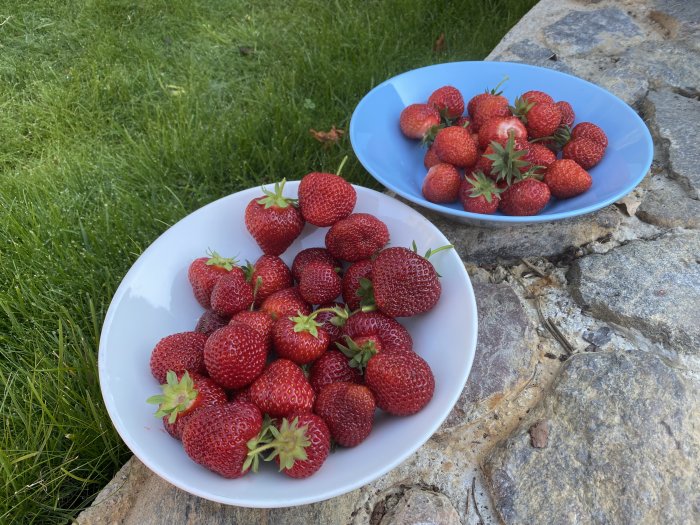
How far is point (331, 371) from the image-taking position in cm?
108

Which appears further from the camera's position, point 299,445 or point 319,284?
point 319,284

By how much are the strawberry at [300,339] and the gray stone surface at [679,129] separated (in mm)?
1089

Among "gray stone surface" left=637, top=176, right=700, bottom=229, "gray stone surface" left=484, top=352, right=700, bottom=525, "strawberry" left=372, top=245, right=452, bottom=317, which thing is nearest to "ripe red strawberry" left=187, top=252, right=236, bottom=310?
"strawberry" left=372, top=245, right=452, bottom=317

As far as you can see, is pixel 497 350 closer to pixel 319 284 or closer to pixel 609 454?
pixel 609 454

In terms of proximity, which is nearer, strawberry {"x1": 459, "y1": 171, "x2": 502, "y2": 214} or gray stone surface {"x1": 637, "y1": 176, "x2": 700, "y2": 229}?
strawberry {"x1": 459, "y1": 171, "x2": 502, "y2": 214}

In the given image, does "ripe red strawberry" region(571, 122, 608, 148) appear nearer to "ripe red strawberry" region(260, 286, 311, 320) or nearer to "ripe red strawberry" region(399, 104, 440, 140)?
"ripe red strawberry" region(399, 104, 440, 140)

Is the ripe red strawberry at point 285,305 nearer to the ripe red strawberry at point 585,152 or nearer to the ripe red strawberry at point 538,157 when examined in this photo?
the ripe red strawberry at point 538,157

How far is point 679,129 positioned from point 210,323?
141cm

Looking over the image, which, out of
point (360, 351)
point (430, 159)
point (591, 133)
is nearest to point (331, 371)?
point (360, 351)

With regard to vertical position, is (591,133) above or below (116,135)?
above

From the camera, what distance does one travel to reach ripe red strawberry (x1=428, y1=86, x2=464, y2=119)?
1656 mm

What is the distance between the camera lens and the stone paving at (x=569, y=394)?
108cm

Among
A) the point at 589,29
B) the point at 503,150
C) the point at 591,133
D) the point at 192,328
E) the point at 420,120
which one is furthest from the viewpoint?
the point at 589,29

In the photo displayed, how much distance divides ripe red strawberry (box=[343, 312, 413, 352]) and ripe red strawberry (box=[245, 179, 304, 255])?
0.93 feet
